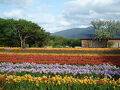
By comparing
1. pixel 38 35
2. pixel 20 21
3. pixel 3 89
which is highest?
pixel 20 21

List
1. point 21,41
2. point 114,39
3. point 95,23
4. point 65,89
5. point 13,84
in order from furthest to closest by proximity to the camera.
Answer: point 95,23 < point 114,39 < point 21,41 < point 13,84 < point 65,89

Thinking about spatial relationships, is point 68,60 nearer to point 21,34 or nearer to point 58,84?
point 58,84

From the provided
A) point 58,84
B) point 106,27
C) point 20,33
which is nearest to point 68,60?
point 58,84

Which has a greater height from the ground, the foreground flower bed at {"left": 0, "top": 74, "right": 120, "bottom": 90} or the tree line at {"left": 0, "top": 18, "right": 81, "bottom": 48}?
the tree line at {"left": 0, "top": 18, "right": 81, "bottom": 48}

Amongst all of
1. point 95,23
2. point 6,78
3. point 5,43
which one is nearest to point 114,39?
point 95,23

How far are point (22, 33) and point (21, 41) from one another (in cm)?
139

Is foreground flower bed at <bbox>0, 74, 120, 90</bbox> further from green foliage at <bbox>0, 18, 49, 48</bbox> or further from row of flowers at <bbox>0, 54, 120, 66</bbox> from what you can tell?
green foliage at <bbox>0, 18, 49, 48</bbox>

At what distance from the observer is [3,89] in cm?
613

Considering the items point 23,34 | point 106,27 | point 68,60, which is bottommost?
point 68,60

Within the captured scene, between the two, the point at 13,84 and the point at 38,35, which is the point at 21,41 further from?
the point at 13,84

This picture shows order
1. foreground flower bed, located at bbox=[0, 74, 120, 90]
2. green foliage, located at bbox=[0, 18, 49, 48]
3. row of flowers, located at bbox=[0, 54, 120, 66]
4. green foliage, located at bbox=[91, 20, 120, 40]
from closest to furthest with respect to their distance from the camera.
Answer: foreground flower bed, located at bbox=[0, 74, 120, 90], row of flowers, located at bbox=[0, 54, 120, 66], green foliage, located at bbox=[0, 18, 49, 48], green foliage, located at bbox=[91, 20, 120, 40]

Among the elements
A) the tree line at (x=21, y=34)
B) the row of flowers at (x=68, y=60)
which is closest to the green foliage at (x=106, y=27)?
the tree line at (x=21, y=34)

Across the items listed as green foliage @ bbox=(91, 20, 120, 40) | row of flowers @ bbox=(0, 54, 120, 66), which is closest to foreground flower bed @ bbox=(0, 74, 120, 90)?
row of flowers @ bbox=(0, 54, 120, 66)

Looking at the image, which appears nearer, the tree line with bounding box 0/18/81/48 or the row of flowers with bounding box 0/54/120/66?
the row of flowers with bounding box 0/54/120/66
